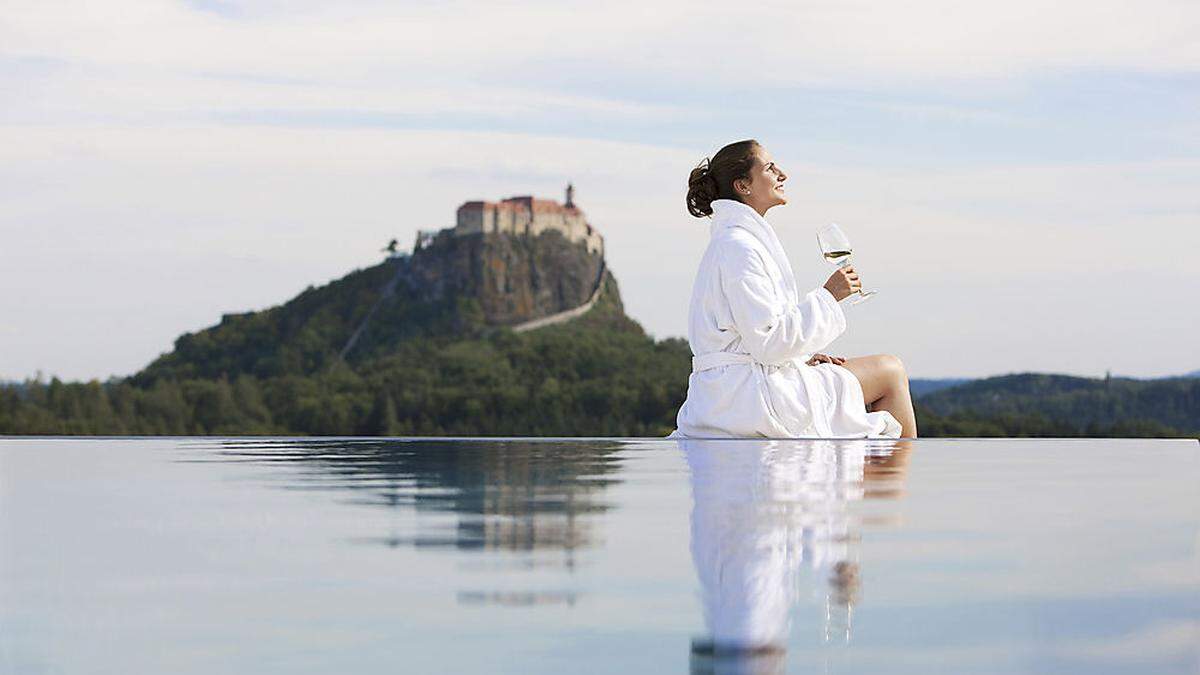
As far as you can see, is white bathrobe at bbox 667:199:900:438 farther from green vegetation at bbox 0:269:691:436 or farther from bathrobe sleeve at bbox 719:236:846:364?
green vegetation at bbox 0:269:691:436

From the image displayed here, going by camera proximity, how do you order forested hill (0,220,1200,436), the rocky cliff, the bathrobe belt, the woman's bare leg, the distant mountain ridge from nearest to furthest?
the bathrobe belt → the woman's bare leg → the distant mountain ridge → forested hill (0,220,1200,436) → the rocky cliff

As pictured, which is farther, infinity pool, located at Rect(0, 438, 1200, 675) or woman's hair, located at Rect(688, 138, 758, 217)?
woman's hair, located at Rect(688, 138, 758, 217)

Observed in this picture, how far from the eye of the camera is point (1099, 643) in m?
1.84

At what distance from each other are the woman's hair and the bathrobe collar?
75mm

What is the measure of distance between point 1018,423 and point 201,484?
86.3 metres

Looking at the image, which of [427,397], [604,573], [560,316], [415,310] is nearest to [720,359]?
[604,573]

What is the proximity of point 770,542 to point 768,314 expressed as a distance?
337 centimetres

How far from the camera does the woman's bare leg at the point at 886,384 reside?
6.48 m

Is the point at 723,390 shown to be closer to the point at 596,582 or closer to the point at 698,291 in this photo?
the point at 698,291

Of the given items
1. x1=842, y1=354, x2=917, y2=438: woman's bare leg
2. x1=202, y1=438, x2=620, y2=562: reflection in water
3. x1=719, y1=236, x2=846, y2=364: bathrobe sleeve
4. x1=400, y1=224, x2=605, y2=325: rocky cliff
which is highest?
x1=400, y1=224, x2=605, y2=325: rocky cliff

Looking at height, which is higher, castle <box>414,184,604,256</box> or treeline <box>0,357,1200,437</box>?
castle <box>414,184,604,256</box>

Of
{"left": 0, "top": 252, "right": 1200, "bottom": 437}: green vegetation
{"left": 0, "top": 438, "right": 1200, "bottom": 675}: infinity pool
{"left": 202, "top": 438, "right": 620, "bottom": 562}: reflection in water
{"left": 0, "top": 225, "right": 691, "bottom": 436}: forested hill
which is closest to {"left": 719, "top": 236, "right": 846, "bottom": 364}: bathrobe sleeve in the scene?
{"left": 202, "top": 438, "right": 620, "bottom": 562}: reflection in water

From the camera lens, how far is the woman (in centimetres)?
588

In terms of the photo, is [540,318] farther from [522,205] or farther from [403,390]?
[403,390]
